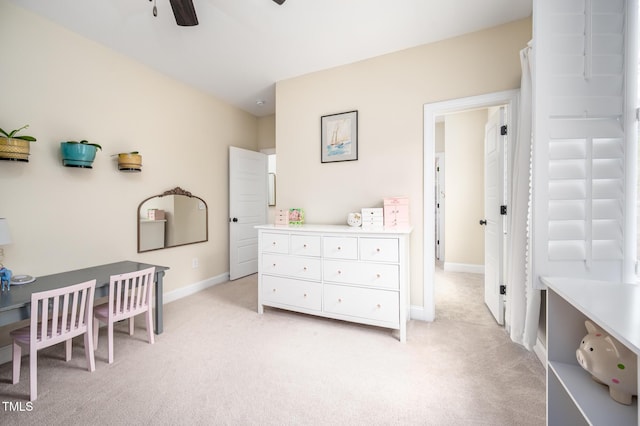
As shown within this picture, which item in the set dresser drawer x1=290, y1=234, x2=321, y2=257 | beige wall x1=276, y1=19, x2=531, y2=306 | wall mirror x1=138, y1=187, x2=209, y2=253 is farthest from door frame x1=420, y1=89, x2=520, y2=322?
wall mirror x1=138, y1=187, x2=209, y2=253

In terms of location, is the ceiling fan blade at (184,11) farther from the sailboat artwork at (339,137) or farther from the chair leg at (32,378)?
the chair leg at (32,378)

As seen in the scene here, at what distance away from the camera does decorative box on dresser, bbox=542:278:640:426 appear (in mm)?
832

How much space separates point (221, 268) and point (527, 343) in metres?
3.64

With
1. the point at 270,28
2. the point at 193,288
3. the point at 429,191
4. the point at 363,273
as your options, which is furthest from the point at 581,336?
Result: the point at 193,288

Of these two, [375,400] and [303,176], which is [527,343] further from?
[303,176]

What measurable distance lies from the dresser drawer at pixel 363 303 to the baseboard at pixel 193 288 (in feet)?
6.52

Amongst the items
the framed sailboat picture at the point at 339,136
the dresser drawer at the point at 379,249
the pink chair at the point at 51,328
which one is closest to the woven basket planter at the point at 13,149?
the pink chair at the point at 51,328

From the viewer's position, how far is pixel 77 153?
89.5 inches

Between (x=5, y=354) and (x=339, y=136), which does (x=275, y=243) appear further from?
(x=5, y=354)

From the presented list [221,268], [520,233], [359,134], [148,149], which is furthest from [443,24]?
[221,268]

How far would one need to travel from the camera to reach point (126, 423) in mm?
1442

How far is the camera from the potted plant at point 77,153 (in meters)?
2.25

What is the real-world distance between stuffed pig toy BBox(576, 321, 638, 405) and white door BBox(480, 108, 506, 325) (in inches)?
67.6

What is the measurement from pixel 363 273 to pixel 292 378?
999mm
